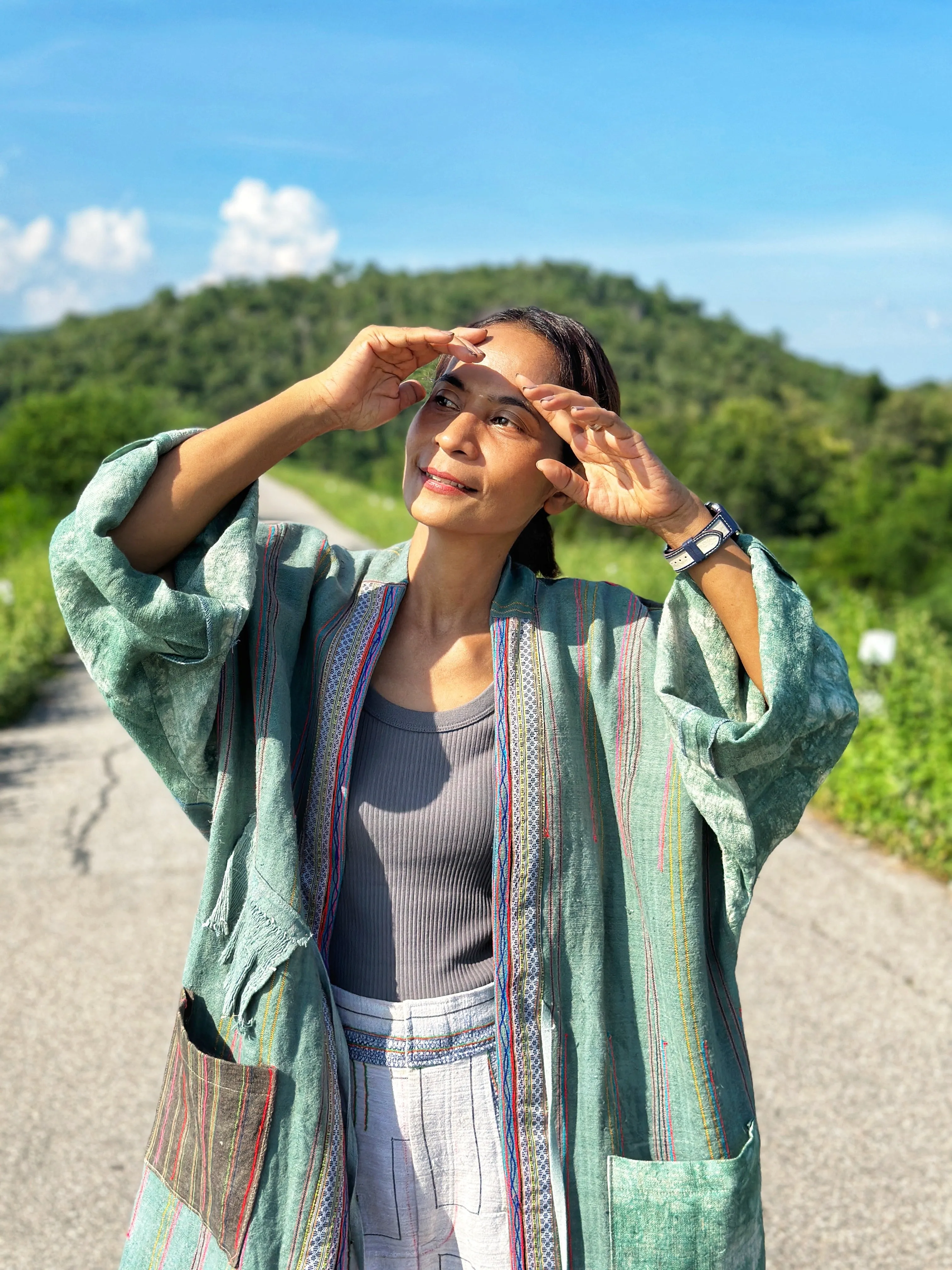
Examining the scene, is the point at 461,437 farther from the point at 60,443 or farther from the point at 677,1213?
the point at 60,443

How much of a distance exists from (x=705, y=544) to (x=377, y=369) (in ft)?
1.66

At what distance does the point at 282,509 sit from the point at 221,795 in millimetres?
26532

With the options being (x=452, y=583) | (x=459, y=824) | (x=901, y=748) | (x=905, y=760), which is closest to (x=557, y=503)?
(x=452, y=583)

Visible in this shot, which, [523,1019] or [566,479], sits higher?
[566,479]

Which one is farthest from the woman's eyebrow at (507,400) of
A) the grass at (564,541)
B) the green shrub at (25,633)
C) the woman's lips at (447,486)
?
the green shrub at (25,633)

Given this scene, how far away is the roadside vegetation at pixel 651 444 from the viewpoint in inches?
253

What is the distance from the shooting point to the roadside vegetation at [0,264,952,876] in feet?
→ 21.0

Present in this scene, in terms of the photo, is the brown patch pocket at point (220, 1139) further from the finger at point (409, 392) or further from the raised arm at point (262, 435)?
the finger at point (409, 392)

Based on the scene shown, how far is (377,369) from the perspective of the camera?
62.1 inches

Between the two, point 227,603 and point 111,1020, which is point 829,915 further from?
point 227,603

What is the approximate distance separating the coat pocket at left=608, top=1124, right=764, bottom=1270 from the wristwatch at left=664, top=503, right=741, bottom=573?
798 millimetres

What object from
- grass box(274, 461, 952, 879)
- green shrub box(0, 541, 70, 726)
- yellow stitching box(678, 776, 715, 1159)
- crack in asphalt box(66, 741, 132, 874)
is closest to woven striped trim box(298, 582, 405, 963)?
yellow stitching box(678, 776, 715, 1159)

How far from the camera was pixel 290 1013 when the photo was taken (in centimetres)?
150

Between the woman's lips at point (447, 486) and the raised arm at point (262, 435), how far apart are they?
0.11 meters
